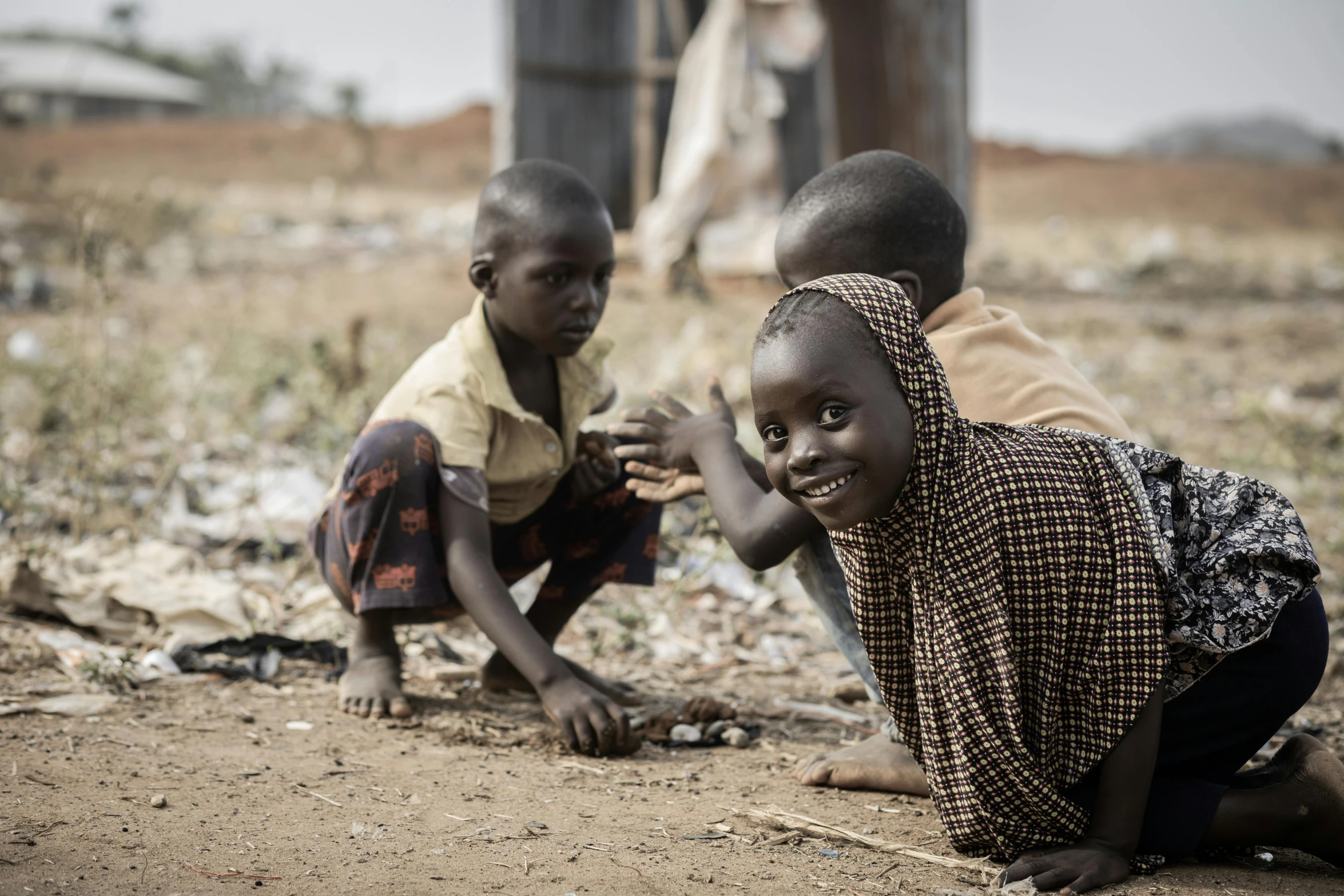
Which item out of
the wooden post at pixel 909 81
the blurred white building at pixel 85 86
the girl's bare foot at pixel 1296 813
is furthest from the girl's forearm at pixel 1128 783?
the blurred white building at pixel 85 86

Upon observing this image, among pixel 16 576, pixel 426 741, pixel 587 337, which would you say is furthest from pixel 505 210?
pixel 16 576

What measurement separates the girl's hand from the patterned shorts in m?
1.31

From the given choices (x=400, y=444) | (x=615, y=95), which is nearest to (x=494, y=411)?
(x=400, y=444)

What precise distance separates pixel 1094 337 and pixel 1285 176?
63.5ft

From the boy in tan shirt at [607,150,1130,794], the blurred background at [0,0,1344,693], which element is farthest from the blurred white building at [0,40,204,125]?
the boy in tan shirt at [607,150,1130,794]

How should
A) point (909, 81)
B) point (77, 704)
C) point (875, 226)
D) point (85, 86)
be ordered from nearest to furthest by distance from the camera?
1. point (875, 226)
2. point (77, 704)
3. point (909, 81)
4. point (85, 86)

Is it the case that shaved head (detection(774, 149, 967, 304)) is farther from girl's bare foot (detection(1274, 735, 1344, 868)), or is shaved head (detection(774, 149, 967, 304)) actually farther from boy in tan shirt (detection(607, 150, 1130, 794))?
girl's bare foot (detection(1274, 735, 1344, 868))

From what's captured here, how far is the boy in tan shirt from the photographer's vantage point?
216cm

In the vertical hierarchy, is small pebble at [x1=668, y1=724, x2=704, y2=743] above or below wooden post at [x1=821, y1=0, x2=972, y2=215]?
below

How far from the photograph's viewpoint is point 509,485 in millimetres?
2754

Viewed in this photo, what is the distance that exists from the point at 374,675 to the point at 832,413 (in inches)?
58.6

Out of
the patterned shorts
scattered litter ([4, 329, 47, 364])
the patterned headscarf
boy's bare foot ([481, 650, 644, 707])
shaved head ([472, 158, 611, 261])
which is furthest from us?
scattered litter ([4, 329, 47, 364])

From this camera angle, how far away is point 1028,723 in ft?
5.98

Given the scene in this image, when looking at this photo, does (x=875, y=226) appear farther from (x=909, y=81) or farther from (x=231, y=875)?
(x=909, y=81)
